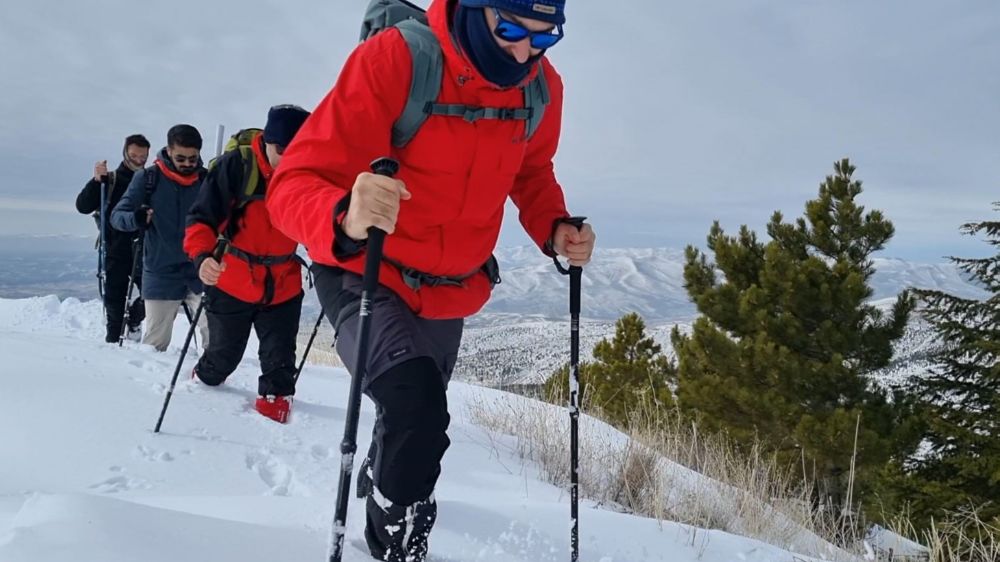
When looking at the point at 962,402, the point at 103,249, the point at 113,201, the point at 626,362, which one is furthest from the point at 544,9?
the point at 626,362

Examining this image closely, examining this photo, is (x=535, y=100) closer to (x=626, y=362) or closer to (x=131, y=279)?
(x=131, y=279)

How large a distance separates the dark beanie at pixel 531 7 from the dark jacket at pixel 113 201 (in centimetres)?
719

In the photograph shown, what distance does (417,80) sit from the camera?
206cm

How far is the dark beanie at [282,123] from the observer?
4258 mm

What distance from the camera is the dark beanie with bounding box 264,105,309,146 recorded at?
4.26 m

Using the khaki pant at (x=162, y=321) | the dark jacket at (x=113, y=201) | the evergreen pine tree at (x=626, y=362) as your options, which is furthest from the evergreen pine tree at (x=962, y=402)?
the dark jacket at (x=113, y=201)

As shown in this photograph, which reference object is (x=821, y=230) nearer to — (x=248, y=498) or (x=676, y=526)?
(x=676, y=526)

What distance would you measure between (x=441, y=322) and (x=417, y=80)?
89cm

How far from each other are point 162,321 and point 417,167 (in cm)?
557

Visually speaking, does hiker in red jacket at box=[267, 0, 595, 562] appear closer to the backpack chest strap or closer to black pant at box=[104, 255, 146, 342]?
the backpack chest strap

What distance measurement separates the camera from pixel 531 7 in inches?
80.7

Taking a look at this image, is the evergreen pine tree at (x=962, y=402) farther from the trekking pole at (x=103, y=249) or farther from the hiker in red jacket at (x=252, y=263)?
the trekking pole at (x=103, y=249)

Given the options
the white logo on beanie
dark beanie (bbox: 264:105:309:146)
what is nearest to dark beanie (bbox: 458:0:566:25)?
the white logo on beanie

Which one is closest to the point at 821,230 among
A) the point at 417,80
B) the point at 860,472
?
Result: the point at 860,472
